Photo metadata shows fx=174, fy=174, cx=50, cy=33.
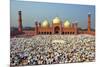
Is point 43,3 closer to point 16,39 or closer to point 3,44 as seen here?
point 16,39

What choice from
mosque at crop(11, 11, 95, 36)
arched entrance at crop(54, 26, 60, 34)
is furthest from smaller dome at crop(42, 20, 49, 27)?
arched entrance at crop(54, 26, 60, 34)

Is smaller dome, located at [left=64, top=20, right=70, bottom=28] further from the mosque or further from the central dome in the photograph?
the central dome

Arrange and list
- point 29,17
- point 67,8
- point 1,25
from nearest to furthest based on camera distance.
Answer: point 1,25
point 29,17
point 67,8

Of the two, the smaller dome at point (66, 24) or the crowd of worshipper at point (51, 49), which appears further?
the smaller dome at point (66, 24)

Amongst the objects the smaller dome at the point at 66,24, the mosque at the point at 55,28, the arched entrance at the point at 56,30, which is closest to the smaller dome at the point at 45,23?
the mosque at the point at 55,28

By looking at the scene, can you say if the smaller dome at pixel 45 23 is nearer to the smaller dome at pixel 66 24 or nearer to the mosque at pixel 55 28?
the mosque at pixel 55 28

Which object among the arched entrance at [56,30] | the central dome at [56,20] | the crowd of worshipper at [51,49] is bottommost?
the crowd of worshipper at [51,49]

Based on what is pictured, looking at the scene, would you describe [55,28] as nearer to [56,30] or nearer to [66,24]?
[56,30]

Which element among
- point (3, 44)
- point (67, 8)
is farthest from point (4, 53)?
point (67, 8)
